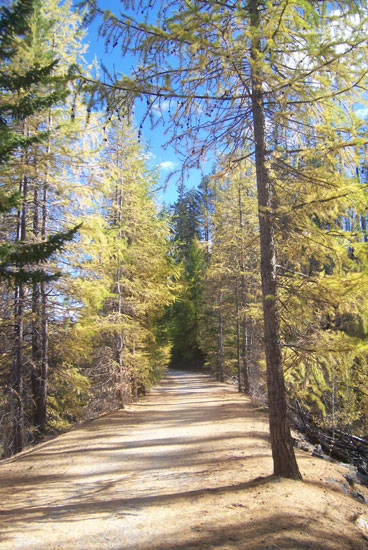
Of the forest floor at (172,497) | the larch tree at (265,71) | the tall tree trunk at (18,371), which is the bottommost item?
the forest floor at (172,497)

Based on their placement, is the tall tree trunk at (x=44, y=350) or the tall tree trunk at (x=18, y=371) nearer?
the tall tree trunk at (x=18, y=371)

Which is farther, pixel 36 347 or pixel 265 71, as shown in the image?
pixel 36 347

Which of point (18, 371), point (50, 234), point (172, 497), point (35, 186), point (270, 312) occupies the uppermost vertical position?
point (35, 186)

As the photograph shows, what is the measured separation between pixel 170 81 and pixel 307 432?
9123 mm

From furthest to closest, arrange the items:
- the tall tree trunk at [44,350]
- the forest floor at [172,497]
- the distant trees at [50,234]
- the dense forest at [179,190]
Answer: the tall tree trunk at [44,350] < the distant trees at [50,234] < the dense forest at [179,190] < the forest floor at [172,497]

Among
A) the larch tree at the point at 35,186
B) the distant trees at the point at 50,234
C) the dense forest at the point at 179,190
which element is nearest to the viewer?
the dense forest at the point at 179,190

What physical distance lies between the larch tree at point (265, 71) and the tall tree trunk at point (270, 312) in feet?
0.05

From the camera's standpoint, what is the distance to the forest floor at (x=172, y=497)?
13.9 feet

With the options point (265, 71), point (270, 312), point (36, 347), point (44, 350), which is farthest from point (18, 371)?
point (265, 71)

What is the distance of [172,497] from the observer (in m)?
5.75

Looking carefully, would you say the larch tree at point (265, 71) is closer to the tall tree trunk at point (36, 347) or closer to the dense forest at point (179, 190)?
the dense forest at point (179, 190)

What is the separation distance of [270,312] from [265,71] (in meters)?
3.63

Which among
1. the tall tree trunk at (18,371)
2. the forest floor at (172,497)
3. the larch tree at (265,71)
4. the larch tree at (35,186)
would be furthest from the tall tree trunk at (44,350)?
the larch tree at (265,71)

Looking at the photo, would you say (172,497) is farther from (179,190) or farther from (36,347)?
(36,347)
